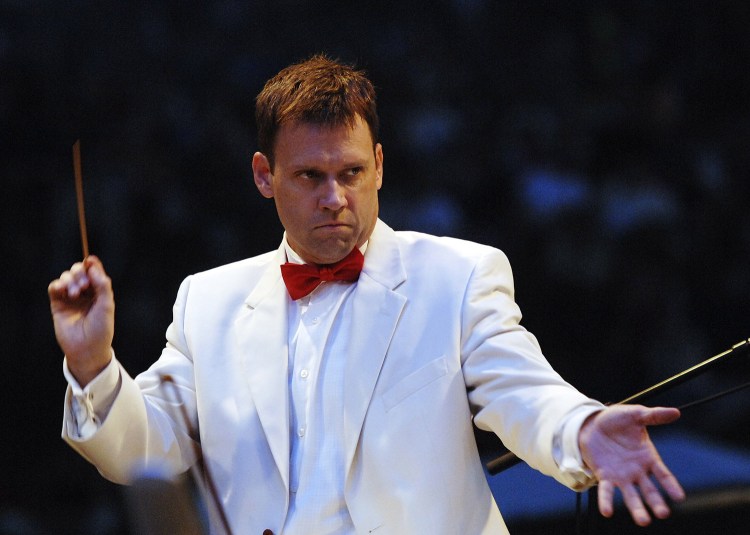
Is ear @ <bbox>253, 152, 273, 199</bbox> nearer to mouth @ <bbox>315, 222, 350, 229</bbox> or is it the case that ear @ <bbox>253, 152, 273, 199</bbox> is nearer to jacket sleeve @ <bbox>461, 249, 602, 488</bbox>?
mouth @ <bbox>315, 222, 350, 229</bbox>

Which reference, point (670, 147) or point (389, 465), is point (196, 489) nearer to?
point (389, 465)

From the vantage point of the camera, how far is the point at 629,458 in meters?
1.35

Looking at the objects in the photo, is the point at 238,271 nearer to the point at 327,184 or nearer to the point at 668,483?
the point at 327,184

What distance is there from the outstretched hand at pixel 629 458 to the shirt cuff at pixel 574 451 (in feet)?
0.04

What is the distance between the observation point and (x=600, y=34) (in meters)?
3.02

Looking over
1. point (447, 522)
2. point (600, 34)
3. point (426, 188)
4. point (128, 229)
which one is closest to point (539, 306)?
point (426, 188)

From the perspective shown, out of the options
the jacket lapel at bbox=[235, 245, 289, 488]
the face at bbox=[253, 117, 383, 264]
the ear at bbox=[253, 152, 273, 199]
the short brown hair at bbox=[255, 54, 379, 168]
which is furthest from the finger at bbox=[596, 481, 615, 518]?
the ear at bbox=[253, 152, 273, 199]

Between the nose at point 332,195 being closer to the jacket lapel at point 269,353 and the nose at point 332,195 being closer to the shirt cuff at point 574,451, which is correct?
the jacket lapel at point 269,353

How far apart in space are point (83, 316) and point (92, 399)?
0.46 ft

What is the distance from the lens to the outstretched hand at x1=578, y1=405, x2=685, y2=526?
129 centimetres

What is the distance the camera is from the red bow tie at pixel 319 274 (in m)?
1.81

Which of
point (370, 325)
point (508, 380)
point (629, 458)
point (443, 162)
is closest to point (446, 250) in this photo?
point (370, 325)

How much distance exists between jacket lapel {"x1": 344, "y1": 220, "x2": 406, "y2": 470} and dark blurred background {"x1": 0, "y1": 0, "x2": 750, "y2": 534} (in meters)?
1.15

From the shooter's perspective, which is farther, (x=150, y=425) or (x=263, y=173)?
(x=263, y=173)
